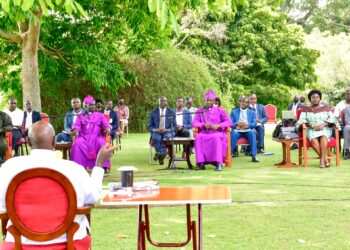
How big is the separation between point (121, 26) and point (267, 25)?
18953 millimetres

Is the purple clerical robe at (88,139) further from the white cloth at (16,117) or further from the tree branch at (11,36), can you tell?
the tree branch at (11,36)

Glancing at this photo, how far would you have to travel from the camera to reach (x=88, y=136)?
13648mm

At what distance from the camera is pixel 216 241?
266 inches

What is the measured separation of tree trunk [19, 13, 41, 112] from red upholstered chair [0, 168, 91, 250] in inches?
618

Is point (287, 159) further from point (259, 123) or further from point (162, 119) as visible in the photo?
point (259, 123)

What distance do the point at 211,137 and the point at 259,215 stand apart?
5939mm

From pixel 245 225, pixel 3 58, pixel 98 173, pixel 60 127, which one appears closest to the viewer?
pixel 98 173

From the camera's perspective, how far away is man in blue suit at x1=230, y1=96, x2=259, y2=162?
15757 mm

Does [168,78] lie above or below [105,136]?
above

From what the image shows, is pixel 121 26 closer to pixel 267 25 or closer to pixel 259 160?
pixel 259 160

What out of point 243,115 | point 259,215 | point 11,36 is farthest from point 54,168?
point 11,36

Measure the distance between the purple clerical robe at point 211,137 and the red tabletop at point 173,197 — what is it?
8590mm

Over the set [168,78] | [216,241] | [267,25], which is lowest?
[216,241]

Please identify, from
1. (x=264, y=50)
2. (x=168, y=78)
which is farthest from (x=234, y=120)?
(x=264, y=50)
